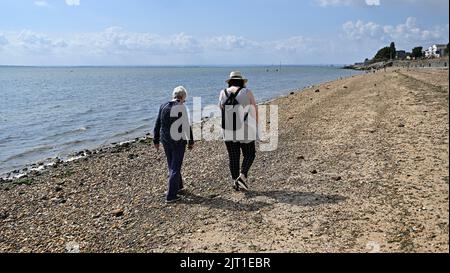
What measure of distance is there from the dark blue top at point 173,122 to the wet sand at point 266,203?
1255mm

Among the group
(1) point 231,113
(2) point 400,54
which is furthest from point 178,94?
(2) point 400,54

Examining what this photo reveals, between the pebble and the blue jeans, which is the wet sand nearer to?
the pebble

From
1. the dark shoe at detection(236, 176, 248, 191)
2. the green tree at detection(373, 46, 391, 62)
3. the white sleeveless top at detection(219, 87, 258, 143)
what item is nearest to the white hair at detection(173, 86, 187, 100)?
the white sleeveless top at detection(219, 87, 258, 143)

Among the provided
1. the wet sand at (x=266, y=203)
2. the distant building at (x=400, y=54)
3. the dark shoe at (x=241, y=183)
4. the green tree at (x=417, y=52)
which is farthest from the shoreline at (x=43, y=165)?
the distant building at (x=400, y=54)

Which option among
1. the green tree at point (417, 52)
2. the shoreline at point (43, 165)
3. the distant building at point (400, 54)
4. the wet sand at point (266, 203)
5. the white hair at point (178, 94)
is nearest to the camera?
the wet sand at point (266, 203)

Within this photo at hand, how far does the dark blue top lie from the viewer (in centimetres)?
788

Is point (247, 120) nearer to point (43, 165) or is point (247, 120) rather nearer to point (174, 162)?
point (174, 162)

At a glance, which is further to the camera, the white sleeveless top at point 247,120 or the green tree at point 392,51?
the green tree at point 392,51

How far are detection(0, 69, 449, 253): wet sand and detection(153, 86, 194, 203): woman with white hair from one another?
1.61 feet

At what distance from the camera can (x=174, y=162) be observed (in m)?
8.22

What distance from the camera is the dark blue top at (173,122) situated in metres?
7.88

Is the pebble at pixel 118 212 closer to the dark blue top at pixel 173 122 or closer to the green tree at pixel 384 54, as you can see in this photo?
the dark blue top at pixel 173 122

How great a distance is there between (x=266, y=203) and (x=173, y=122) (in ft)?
7.41
